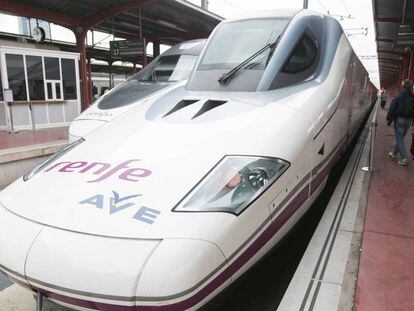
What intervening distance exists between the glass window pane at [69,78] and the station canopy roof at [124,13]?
171 centimetres

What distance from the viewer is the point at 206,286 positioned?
180cm

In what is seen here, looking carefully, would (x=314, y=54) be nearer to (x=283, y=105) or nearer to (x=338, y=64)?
(x=338, y=64)

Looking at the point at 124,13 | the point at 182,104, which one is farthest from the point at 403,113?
the point at 124,13

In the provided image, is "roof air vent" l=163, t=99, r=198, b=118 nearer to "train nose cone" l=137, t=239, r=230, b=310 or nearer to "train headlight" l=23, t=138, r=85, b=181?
"train headlight" l=23, t=138, r=85, b=181

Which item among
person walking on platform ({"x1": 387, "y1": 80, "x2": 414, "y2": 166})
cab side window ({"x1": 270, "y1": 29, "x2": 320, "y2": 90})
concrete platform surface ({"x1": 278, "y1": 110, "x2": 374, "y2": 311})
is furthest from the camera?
person walking on platform ({"x1": 387, "y1": 80, "x2": 414, "y2": 166})

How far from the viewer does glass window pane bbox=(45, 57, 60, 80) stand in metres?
10.9

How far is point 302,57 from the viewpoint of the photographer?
3.62m

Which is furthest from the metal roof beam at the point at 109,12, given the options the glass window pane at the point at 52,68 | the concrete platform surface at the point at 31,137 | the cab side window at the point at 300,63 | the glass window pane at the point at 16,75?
the cab side window at the point at 300,63

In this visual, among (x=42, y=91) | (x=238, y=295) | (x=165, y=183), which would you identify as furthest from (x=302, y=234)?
(x=42, y=91)

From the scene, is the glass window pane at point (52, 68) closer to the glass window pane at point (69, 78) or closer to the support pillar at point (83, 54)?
the glass window pane at point (69, 78)

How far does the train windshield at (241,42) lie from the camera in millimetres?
3566

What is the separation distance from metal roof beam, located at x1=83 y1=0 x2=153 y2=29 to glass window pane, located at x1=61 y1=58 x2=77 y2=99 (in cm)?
206

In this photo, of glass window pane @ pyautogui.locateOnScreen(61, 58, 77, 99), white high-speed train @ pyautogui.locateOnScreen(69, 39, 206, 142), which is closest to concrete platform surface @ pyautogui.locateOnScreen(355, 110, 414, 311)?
white high-speed train @ pyautogui.locateOnScreen(69, 39, 206, 142)

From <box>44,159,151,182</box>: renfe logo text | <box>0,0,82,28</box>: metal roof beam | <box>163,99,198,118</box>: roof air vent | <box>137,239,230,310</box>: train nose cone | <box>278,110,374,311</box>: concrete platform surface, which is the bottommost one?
<box>278,110,374,311</box>: concrete platform surface
